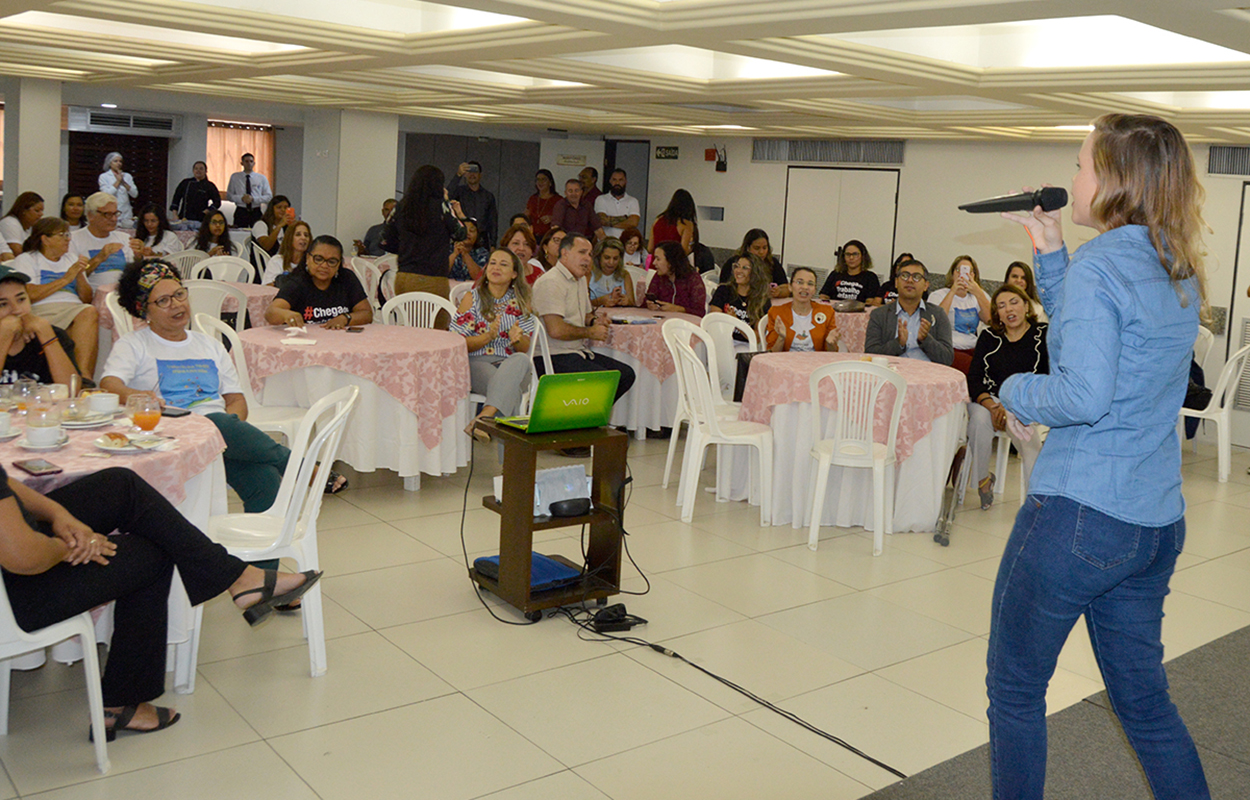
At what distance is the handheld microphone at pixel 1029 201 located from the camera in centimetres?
221

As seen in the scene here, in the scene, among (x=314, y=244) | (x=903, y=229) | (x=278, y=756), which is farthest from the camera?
(x=903, y=229)

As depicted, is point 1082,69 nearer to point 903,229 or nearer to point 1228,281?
point 1228,281

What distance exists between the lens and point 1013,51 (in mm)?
5312

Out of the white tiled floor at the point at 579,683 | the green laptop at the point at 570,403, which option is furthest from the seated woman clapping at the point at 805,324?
the green laptop at the point at 570,403

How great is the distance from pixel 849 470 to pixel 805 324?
143 centimetres

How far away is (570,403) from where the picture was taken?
401 cm

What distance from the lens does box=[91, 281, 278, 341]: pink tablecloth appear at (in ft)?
23.6

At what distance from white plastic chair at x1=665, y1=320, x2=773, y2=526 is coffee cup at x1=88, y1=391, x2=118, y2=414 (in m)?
2.81

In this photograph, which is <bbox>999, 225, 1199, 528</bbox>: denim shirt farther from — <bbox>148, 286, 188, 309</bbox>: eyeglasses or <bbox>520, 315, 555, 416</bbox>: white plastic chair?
<bbox>520, 315, 555, 416</bbox>: white plastic chair

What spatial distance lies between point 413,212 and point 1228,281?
21.6ft

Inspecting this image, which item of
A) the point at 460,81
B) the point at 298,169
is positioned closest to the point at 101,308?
the point at 460,81

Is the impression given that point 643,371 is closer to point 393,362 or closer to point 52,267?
point 393,362

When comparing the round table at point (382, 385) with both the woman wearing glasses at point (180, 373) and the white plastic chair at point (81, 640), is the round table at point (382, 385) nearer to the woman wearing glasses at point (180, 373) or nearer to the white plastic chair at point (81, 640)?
the woman wearing glasses at point (180, 373)

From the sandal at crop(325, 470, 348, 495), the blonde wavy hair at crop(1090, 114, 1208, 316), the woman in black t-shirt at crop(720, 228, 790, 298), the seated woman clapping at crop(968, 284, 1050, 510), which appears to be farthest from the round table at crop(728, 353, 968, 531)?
the blonde wavy hair at crop(1090, 114, 1208, 316)
